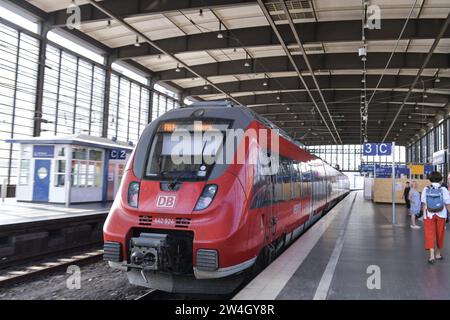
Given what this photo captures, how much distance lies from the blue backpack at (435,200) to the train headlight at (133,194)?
513cm

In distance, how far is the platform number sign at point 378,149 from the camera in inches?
618

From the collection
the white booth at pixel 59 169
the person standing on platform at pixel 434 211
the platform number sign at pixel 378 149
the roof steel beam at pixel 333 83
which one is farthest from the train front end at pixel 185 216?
the roof steel beam at pixel 333 83

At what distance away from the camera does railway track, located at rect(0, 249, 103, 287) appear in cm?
742

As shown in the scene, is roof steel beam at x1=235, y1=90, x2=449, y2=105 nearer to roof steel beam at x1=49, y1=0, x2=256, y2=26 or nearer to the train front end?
roof steel beam at x1=49, y1=0, x2=256, y2=26

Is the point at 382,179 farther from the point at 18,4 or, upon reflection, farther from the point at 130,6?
the point at 18,4

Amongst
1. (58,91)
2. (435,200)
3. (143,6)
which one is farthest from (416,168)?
(58,91)

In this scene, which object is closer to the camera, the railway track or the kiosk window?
the railway track

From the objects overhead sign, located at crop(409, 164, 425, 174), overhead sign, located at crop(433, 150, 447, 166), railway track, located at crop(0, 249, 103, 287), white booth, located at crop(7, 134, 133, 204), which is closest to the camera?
railway track, located at crop(0, 249, 103, 287)

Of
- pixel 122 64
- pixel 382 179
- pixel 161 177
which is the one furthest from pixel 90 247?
pixel 382 179

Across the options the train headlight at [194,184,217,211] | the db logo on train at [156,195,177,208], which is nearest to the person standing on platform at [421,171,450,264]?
the train headlight at [194,184,217,211]

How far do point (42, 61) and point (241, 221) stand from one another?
17.3m

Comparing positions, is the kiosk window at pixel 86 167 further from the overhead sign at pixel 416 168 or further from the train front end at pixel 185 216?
the overhead sign at pixel 416 168

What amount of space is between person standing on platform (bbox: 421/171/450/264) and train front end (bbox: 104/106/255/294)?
12.1 feet
